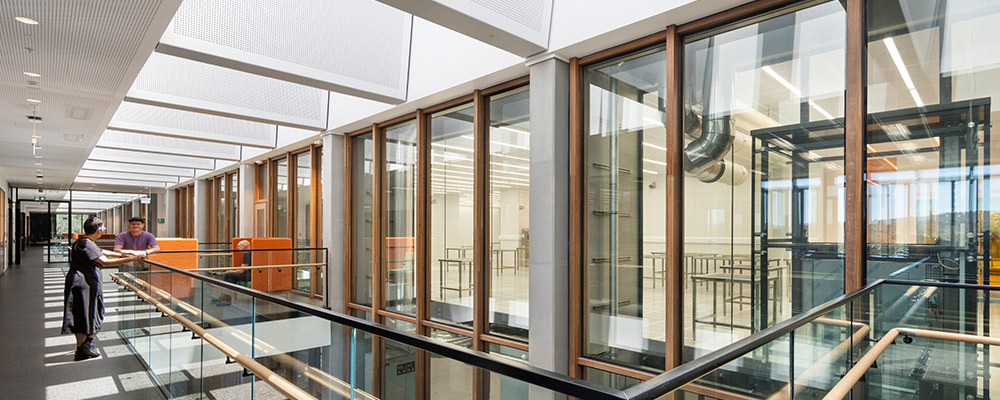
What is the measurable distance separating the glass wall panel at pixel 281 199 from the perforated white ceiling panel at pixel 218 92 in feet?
12.1

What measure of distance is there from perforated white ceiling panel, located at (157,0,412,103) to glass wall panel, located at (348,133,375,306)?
8.06ft

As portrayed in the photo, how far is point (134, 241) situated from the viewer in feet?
27.2

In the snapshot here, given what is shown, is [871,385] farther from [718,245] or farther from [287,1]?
[287,1]

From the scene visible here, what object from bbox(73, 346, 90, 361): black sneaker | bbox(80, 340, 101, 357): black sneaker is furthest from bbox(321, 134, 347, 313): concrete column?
bbox(73, 346, 90, 361): black sneaker

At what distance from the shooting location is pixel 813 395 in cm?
242

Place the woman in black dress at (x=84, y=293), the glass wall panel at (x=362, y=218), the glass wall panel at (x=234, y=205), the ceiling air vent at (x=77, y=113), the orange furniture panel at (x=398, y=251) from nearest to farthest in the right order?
the woman in black dress at (x=84, y=293)
the ceiling air vent at (x=77, y=113)
the orange furniture panel at (x=398, y=251)
the glass wall panel at (x=362, y=218)
the glass wall panel at (x=234, y=205)

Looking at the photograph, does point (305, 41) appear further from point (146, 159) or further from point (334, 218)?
point (146, 159)

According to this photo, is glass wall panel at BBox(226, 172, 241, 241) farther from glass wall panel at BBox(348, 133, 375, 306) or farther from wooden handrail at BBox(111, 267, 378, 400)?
wooden handrail at BBox(111, 267, 378, 400)

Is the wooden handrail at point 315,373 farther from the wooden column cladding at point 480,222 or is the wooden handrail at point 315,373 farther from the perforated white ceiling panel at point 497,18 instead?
the wooden column cladding at point 480,222

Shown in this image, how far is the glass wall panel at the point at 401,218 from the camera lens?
8.27 m

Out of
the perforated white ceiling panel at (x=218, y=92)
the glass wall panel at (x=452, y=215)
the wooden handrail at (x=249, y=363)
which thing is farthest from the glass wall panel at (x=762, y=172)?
the perforated white ceiling panel at (x=218, y=92)

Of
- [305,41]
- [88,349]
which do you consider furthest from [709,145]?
[88,349]

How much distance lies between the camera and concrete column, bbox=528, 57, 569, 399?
5.43m

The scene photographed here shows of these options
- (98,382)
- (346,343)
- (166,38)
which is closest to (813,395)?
(346,343)
